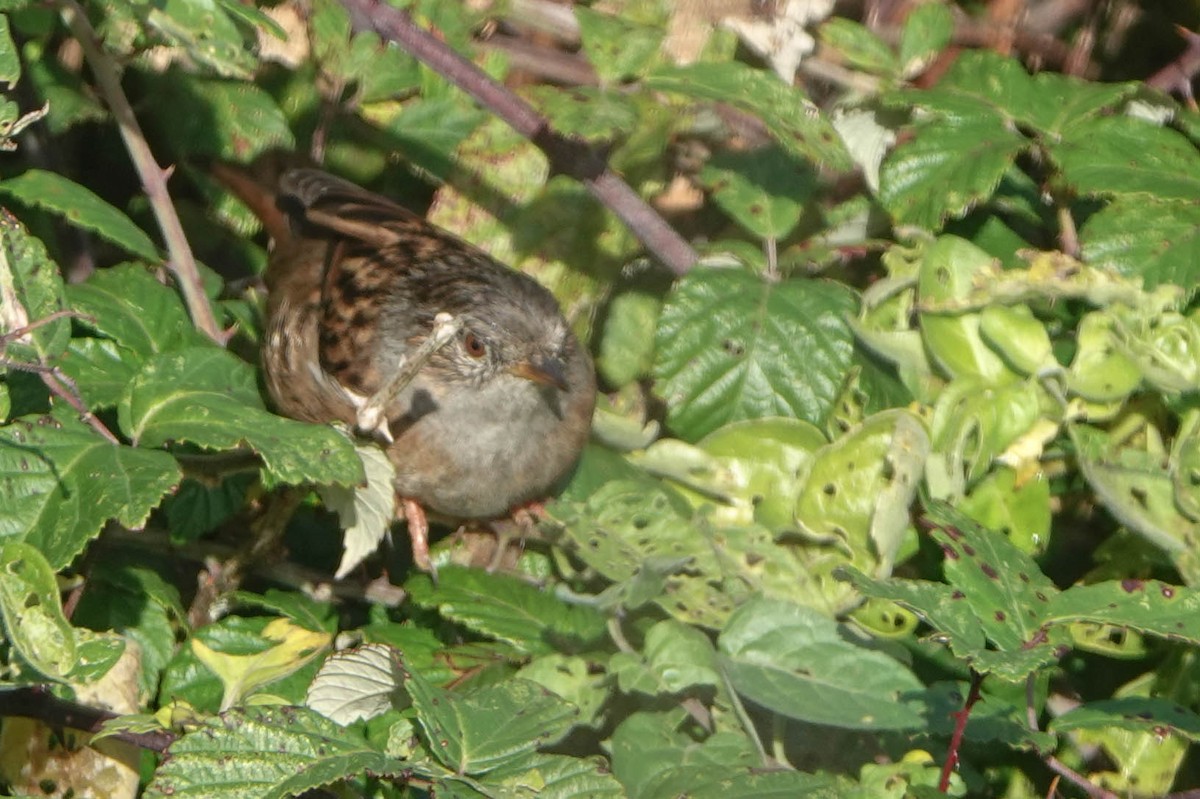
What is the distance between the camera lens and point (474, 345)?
371 cm

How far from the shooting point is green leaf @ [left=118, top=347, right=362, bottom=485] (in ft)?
9.05

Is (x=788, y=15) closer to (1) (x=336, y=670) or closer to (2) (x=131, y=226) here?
(2) (x=131, y=226)

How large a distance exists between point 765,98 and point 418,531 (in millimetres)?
1272

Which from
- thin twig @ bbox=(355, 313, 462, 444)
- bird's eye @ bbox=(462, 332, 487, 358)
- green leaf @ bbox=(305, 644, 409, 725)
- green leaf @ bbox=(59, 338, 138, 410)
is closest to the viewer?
green leaf @ bbox=(305, 644, 409, 725)

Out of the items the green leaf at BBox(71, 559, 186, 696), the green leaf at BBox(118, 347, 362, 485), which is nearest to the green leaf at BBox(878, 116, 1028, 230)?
the green leaf at BBox(118, 347, 362, 485)

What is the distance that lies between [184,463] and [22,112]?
1.14 metres

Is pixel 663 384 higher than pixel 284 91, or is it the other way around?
pixel 284 91

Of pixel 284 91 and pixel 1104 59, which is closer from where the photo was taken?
pixel 284 91

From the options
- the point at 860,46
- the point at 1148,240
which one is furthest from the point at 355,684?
the point at 860,46

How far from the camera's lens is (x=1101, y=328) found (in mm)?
3371

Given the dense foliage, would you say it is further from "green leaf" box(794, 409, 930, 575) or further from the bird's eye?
the bird's eye

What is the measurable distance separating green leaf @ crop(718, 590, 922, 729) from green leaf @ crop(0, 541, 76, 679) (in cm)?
119

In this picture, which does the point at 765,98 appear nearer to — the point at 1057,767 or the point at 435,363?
the point at 435,363

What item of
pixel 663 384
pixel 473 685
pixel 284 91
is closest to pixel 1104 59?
pixel 663 384
